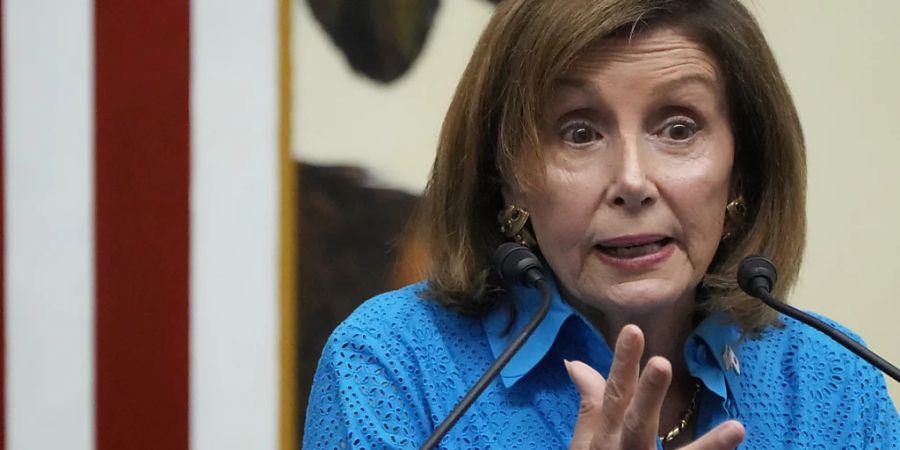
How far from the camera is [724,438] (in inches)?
30.8

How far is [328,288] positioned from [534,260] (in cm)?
72

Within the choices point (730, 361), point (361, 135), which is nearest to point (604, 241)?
point (730, 361)

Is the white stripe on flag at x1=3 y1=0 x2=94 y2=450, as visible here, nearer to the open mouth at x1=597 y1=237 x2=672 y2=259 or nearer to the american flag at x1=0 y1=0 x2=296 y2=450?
the american flag at x1=0 y1=0 x2=296 y2=450

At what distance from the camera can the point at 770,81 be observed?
1183 mm

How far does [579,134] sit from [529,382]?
0.27 m

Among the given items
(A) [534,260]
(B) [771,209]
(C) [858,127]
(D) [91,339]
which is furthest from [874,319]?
(D) [91,339]

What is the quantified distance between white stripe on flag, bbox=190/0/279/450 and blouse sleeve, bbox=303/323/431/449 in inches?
21.0

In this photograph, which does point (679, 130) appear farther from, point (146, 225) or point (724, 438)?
point (146, 225)

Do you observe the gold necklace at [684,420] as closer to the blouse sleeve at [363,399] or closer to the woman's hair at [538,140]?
the woman's hair at [538,140]

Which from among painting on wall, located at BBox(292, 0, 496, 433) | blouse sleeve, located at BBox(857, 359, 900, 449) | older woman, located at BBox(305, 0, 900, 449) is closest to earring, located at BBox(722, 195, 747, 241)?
older woman, located at BBox(305, 0, 900, 449)

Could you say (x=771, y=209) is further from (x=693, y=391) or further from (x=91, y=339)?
(x=91, y=339)

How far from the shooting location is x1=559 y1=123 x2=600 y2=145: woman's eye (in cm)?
110

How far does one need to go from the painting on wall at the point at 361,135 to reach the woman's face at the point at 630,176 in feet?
1.95

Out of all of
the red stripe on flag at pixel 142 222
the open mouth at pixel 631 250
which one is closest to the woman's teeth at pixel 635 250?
the open mouth at pixel 631 250
